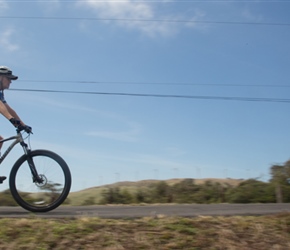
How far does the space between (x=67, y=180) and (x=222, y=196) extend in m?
7.77

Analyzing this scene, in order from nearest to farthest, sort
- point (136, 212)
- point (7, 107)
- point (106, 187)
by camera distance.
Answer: point (7, 107) → point (136, 212) → point (106, 187)

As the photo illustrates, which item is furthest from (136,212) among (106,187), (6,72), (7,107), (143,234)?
(106,187)

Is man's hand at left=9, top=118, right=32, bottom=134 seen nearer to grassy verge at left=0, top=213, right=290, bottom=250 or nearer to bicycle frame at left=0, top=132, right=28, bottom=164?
bicycle frame at left=0, top=132, right=28, bottom=164

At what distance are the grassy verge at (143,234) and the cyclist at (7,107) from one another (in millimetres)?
1466

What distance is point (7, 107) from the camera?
6.37 m

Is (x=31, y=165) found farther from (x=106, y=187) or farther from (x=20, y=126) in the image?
(x=106, y=187)

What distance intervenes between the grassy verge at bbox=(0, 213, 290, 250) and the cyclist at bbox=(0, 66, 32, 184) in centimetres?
147

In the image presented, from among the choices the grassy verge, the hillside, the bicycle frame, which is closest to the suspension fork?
the bicycle frame

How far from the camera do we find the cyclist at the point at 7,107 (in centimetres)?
614

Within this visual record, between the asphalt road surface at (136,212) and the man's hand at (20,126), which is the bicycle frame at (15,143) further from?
the asphalt road surface at (136,212)

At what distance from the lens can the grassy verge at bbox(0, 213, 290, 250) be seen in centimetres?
469

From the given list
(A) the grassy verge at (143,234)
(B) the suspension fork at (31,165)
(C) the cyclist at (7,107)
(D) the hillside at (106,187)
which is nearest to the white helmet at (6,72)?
(C) the cyclist at (7,107)

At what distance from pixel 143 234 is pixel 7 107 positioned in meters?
2.93

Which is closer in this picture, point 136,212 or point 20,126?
point 20,126
